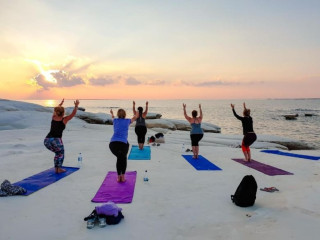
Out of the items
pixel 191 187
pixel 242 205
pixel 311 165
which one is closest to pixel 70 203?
pixel 191 187

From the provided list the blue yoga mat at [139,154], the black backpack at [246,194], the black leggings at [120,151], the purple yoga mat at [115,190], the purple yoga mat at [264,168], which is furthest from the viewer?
the blue yoga mat at [139,154]

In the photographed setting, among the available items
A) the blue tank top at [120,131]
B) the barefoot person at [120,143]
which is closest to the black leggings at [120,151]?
the barefoot person at [120,143]

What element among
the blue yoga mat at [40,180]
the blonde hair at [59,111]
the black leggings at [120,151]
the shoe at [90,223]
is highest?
the blonde hair at [59,111]

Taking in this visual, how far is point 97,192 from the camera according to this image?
7070mm

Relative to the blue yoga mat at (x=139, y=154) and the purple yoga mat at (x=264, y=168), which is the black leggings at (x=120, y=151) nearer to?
the blue yoga mat at (x=139, y=154)

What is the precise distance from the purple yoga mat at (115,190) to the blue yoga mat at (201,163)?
9.90ft

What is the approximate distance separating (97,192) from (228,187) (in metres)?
3.93

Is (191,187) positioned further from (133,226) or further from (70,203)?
(70,203)

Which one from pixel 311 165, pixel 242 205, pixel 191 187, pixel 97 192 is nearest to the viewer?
pixel 242 205

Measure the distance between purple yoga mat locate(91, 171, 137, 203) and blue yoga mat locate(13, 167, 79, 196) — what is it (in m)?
1.63

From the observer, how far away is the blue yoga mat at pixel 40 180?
7.36 m

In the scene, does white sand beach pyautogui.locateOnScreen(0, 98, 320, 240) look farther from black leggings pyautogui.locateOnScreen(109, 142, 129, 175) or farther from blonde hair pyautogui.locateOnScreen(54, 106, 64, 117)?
blonde hair pyautogui.locateOnScreen(54, 106, 64, 117)

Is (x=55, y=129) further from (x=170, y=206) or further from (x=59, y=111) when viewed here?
(x=170, y=206)

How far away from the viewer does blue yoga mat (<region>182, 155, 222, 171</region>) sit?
10305 mm
